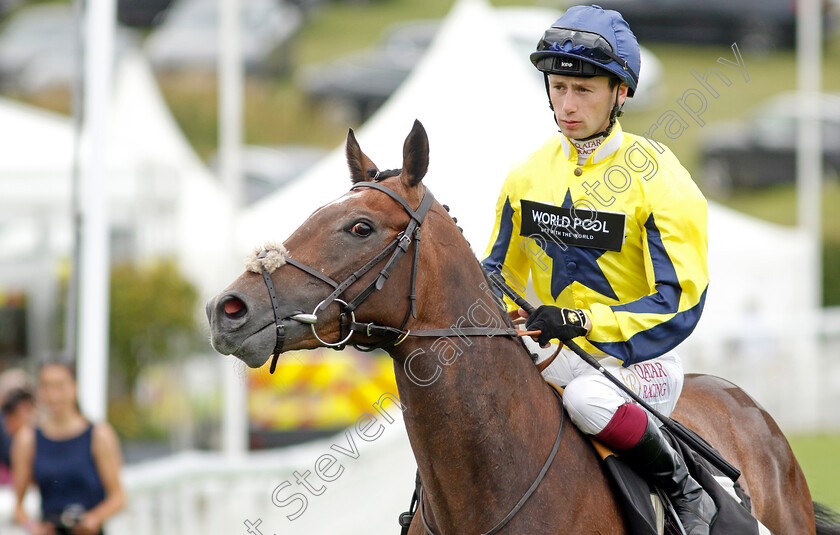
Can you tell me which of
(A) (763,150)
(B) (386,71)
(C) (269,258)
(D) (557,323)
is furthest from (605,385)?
(B) (386,71)

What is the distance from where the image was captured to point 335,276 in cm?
290

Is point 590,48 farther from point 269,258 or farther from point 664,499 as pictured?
point 664,499

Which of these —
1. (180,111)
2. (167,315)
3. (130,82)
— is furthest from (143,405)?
(180,111)

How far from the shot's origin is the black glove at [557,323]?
10.5 feet

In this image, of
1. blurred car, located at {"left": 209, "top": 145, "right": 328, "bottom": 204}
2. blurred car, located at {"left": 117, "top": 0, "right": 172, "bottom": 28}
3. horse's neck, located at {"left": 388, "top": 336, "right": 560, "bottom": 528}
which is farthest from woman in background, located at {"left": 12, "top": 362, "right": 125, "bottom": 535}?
blurred car, located at {"left": 117, "top": 0, "right": 172, "bottom": 28}

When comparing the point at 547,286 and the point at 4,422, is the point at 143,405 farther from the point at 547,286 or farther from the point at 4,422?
the point at 547,286

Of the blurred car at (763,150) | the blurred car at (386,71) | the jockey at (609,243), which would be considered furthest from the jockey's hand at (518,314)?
the blurred car at (763,150)

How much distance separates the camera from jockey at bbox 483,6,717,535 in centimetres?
327

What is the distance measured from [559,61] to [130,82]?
12.2 metres

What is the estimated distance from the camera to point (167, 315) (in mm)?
12828

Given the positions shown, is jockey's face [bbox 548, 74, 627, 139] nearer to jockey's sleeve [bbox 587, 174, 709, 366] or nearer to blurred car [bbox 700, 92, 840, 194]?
jockey's sleeve [bbox 587, 174, 709, 366]

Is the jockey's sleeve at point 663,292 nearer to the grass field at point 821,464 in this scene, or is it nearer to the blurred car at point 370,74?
the grass field at point 821,464

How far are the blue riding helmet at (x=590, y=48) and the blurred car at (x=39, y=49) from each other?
2316 centimetres

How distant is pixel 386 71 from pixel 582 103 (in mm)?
21189
